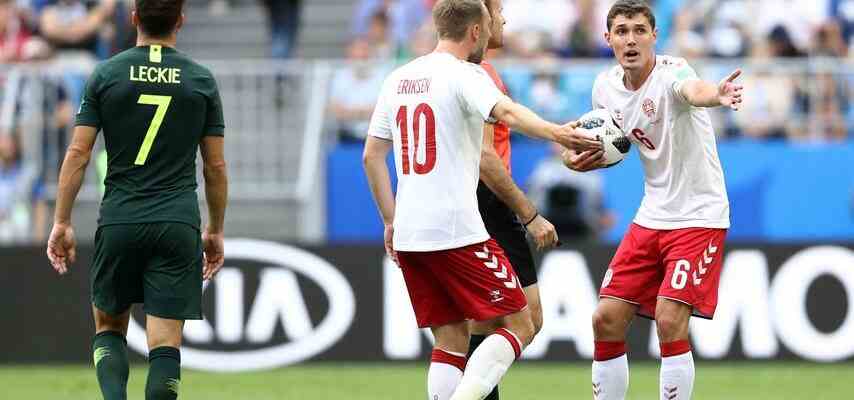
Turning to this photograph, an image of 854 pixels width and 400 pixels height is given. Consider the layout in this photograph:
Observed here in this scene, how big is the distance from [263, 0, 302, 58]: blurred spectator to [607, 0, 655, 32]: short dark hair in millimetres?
8759

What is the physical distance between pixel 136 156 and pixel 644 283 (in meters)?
2.90

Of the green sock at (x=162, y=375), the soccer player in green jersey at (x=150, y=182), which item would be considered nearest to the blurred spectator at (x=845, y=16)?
the soccer player in green jersey at (x=150, y=182)

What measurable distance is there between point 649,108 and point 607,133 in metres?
0.47

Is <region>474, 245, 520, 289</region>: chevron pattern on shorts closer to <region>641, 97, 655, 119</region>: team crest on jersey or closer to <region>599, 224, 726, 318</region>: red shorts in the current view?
<region>599, 224, 726, 318</region>: red shorts

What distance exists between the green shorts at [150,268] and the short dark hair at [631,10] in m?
2.59

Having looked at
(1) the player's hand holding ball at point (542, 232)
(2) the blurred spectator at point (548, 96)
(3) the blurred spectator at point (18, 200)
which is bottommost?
(3) the blurred spectator at point (18, 200)

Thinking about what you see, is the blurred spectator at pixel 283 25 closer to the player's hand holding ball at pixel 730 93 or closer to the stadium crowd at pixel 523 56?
the stadium crowd at pixel 523 56

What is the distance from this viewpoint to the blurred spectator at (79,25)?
655 inches

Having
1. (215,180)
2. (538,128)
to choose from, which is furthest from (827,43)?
(215,180)

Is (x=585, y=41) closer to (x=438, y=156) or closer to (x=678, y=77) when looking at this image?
(x=678, y=77)

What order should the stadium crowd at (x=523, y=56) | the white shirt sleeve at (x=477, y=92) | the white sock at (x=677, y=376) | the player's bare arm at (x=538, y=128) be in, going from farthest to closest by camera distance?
the stadium crowd at (x=523, y=56) → the white sock at (x=677, y=376) → the white shirt sleeve at (x=477, y=92) → the player's bare arm at (x=538, y=128)

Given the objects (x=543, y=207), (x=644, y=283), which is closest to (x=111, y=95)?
(x=644, y=283)

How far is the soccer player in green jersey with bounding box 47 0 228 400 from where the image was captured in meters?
7.71

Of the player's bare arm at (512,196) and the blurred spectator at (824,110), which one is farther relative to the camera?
the blurred spectator at (824,110)
